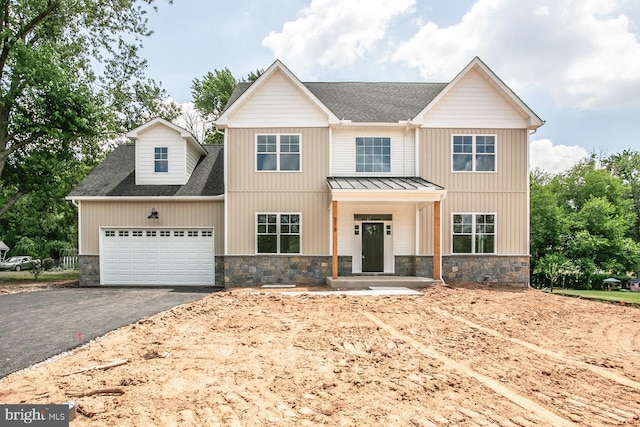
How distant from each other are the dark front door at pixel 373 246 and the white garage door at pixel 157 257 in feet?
19.6

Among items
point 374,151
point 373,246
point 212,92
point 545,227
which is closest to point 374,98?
point 374,151

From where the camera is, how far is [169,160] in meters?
14.7

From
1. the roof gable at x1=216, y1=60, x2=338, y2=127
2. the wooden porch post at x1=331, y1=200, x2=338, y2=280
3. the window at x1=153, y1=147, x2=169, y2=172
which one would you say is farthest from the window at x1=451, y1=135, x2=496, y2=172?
the window at x1=153, y1=147, x2=169, y2=172

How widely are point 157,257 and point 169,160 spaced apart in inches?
157

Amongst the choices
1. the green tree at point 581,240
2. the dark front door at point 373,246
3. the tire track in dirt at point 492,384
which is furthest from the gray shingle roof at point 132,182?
the green tree at point 581,240

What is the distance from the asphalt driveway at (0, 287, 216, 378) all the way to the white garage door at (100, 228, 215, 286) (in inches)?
38.8

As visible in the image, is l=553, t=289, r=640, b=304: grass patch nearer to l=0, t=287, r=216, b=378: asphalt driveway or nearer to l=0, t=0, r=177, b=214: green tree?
l=0, t=287, r=216, b=378: asphalt driveway

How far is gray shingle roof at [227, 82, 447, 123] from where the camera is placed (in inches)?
548

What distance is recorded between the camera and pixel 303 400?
3926mm

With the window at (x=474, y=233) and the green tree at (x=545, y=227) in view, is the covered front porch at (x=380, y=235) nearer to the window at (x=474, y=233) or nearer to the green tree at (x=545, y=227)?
the window at (x=474, y=233)

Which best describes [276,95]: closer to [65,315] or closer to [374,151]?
[374,151]

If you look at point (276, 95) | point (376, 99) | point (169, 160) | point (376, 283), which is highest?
point (376, 99)

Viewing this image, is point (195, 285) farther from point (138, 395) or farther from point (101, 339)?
point (138, 395)

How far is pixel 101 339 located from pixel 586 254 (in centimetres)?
2441
